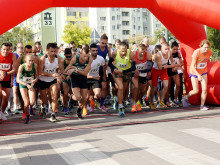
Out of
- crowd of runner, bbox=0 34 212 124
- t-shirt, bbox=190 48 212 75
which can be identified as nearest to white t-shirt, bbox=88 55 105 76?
crowd of runner, bbox=0 34 212 124

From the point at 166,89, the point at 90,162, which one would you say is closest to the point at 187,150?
the point at 90,162

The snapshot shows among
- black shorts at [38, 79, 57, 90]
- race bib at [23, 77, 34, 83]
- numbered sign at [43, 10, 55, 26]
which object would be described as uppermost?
numbered sign at [43, 10, 55, 26]

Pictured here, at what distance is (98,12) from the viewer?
88062mm

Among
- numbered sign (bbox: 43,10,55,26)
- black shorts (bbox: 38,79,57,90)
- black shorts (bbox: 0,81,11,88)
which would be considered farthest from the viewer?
numbered sign (bbox: 43,10,55,26)

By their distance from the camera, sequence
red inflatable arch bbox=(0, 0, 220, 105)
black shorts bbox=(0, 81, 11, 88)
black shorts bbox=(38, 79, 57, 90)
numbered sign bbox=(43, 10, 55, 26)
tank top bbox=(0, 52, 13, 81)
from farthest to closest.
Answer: numbered sign bbox=(43, 10, 55, 26)
black shorts bbox=(0, 81, 11, 88)
tank top bbox=(0, 52, 13, 81)
black shorts bbox=(38, 79, 57, 90)
red inflatable arch bbox=(0, 0, 220, 105)

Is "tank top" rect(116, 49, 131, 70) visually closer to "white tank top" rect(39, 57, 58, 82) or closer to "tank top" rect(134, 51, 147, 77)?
"tank top" rect(134, 51, 147, 77)

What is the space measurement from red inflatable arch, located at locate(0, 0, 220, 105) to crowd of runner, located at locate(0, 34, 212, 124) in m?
0.56

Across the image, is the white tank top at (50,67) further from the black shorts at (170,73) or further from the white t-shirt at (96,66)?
the black shorts at (170,73)

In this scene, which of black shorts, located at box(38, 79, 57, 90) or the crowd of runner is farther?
black shorts, located at box(38, 79, 57, 90)

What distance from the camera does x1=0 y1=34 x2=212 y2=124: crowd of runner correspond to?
9.46 metres

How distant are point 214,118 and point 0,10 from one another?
5.40m

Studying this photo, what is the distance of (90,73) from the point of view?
430 inches

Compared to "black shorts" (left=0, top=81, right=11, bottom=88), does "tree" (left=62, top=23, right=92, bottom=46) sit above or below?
above

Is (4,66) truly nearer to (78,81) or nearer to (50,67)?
(50,67)
